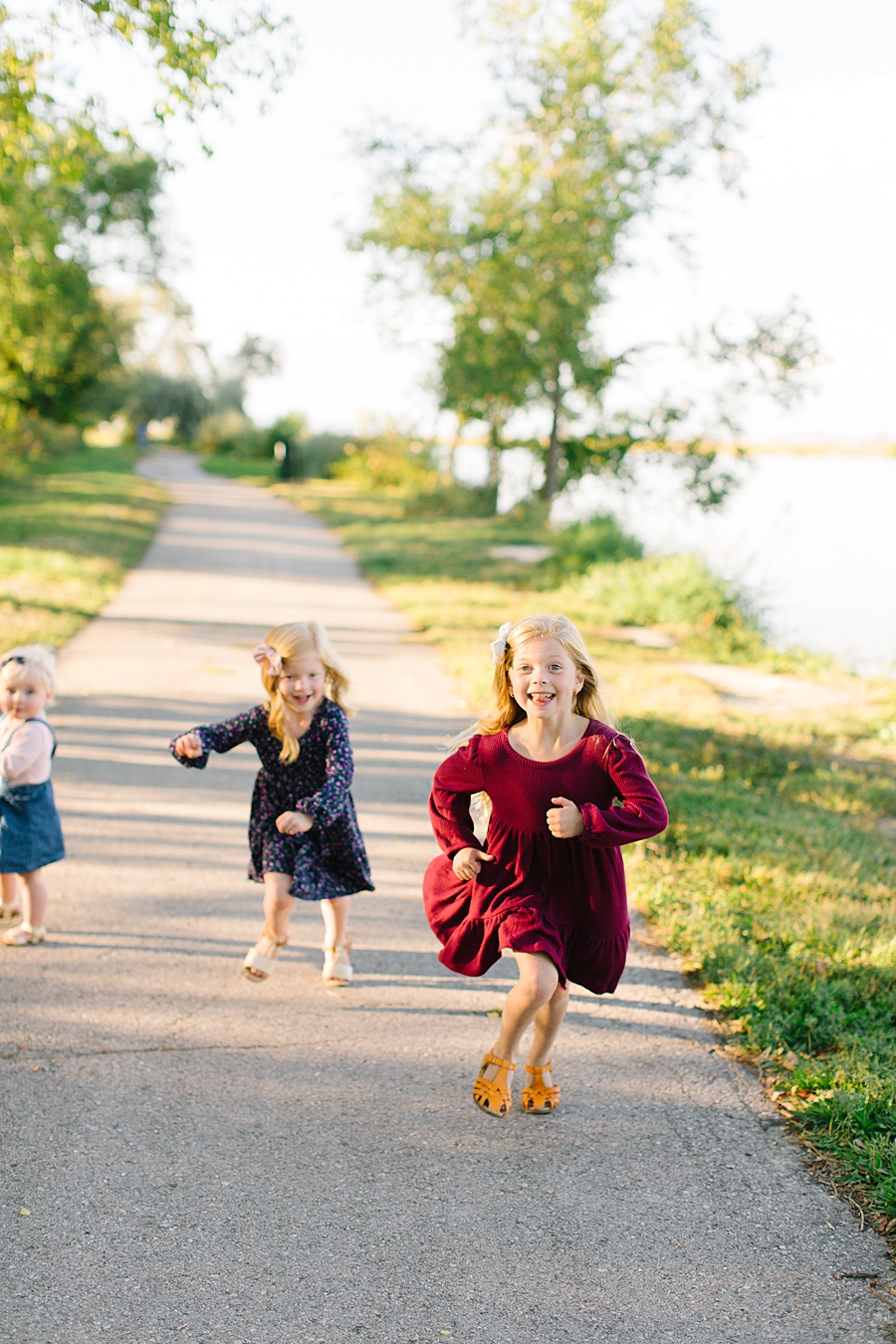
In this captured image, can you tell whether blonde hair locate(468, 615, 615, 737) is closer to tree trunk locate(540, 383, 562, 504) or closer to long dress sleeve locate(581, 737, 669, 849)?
long dress sleeve locate(581, 737, 669, 849)

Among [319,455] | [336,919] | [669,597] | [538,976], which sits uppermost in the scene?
[319,455]

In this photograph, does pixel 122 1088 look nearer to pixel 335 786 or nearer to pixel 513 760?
pixel 335 786

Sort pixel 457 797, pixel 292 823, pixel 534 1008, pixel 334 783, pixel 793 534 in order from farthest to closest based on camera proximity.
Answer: pixel 793 534 → pixel 334 783 → pixel 292 823 → pixel 457 797 → pixel 534 1008

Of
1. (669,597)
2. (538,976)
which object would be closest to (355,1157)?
(538,976)

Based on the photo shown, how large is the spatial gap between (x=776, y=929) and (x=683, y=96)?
17016 mm

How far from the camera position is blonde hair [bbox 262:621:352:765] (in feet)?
12.7

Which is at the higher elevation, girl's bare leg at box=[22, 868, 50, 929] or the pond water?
the pond water

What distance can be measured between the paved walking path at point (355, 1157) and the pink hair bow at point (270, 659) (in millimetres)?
1189

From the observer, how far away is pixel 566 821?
3.07m

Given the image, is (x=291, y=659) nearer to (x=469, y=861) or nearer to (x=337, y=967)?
(x=469, y=861)

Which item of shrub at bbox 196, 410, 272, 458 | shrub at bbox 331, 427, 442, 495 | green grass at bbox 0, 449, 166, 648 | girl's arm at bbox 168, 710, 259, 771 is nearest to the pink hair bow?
girl's arm at bbox 168, 710, 259, 771

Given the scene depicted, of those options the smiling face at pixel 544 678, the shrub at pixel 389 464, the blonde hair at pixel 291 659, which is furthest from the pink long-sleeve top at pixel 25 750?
the shrub at pixel 389 464

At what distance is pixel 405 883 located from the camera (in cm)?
511

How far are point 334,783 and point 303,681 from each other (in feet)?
1.24
